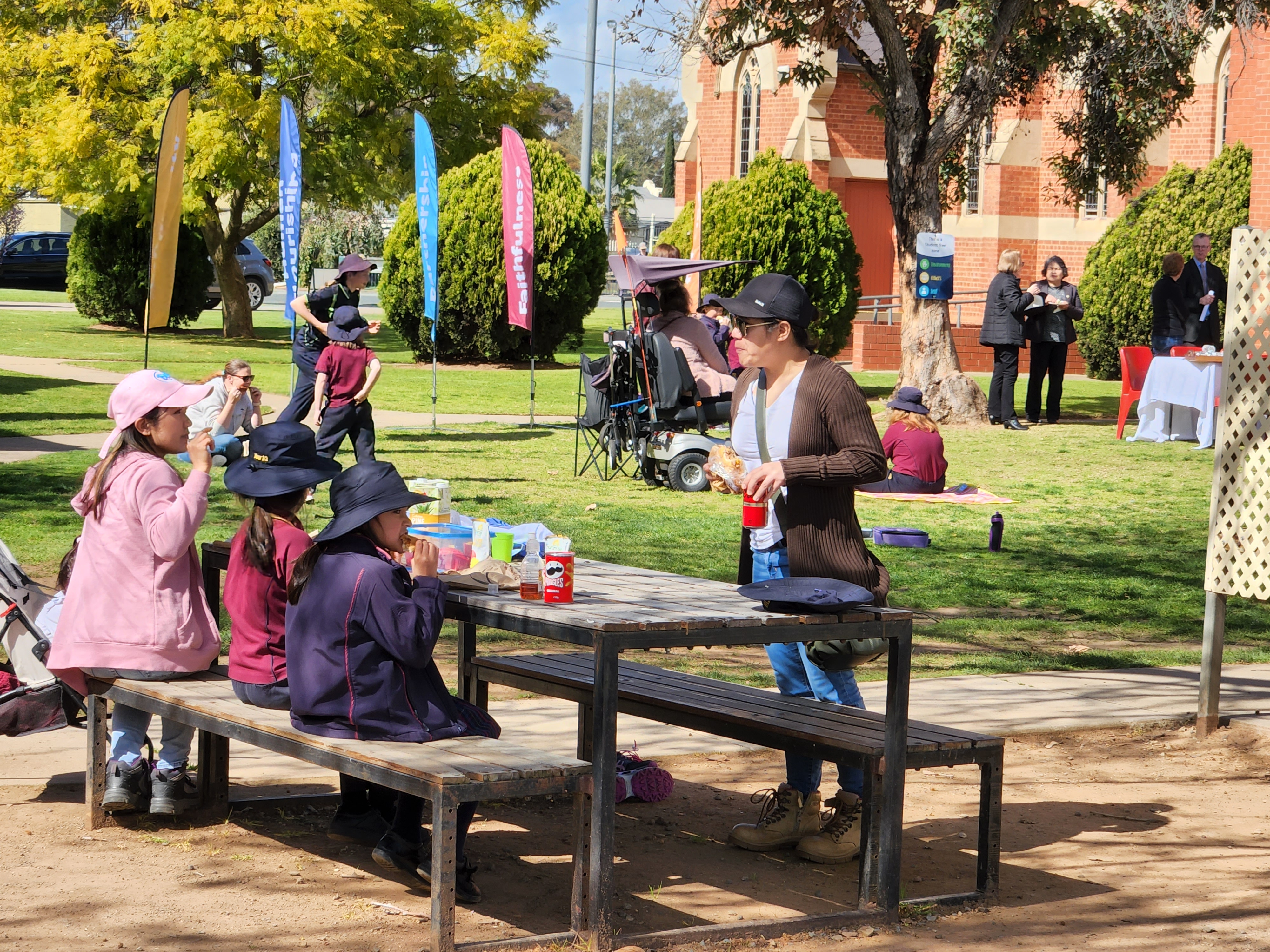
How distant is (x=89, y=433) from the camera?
1714cm

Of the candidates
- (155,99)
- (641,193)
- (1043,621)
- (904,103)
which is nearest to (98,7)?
(155,99)

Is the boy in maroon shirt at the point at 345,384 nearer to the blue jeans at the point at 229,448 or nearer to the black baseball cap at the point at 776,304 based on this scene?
the blue jeans at the point at 229,448

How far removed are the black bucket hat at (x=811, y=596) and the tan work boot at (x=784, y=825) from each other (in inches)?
40.1

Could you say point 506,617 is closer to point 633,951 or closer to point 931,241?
point 633,951

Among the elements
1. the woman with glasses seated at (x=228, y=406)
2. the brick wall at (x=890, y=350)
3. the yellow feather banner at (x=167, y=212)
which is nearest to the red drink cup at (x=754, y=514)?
the woman with glasses seated at (x=228, y=406)

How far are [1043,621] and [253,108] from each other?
2656 cm

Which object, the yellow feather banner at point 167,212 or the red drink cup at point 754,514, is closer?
the red drink cup at point 754,514

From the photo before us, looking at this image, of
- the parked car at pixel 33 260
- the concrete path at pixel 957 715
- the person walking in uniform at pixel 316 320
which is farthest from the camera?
the parked car at pixel 33 260

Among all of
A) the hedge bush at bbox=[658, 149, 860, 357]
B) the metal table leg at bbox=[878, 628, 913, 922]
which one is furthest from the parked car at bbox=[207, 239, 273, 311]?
the metal table leg at bbox=[878, 628, 913, 922]

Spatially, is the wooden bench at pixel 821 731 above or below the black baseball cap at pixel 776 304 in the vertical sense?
below

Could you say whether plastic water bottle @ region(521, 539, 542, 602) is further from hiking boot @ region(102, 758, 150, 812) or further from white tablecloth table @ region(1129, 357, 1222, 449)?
white tablecloth table @ region(1129, 357, 1222, 449)

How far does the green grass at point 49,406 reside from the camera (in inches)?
687

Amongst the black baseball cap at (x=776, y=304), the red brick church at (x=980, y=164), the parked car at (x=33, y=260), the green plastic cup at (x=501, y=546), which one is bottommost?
the green plastic cup at (x=501, y=546)

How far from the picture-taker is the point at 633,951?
4.31 meters
